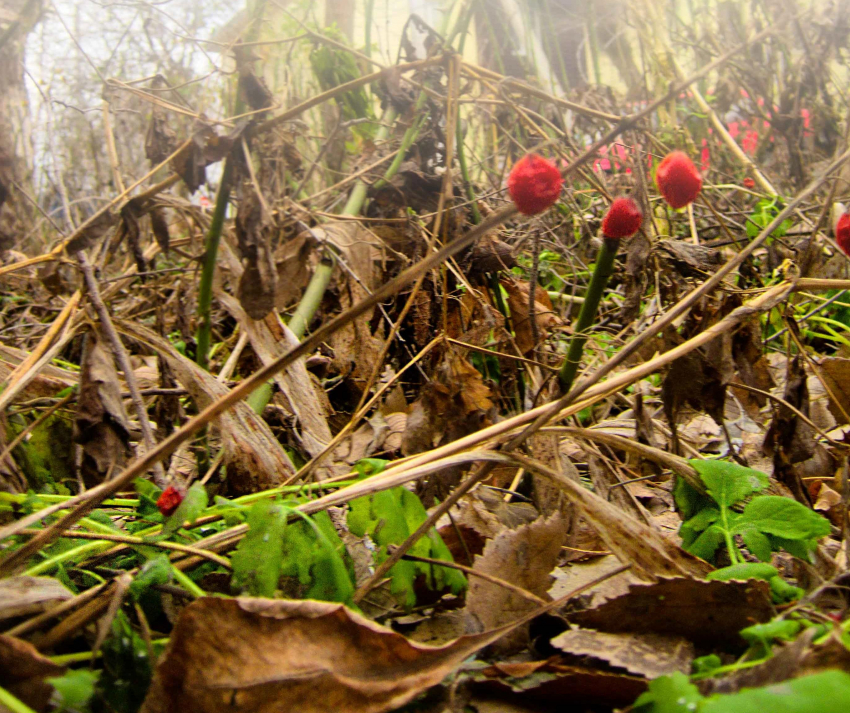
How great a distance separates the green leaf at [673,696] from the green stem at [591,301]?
A: 0.40 metres

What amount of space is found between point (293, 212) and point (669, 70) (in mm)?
1893

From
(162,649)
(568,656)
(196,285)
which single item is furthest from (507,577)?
(196,285)

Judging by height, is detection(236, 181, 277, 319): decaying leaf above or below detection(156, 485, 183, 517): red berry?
above

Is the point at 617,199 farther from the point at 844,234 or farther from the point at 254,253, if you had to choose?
the point at 254,253

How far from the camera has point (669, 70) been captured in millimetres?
2525

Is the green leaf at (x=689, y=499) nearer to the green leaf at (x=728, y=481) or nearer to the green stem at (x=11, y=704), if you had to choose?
the green leaf at (x=728, y=481)

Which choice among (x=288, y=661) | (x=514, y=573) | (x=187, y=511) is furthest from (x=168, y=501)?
(x=514, y=573)

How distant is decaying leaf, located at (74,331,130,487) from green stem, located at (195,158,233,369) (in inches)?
8.3

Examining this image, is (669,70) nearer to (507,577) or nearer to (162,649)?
(507,577)

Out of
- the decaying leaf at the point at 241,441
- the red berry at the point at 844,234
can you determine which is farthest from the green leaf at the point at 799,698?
the decaying leaf at the point at 241,441

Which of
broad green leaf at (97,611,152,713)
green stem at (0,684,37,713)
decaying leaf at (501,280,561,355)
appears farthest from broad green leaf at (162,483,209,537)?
decaying leaf at (501,280,561,355)

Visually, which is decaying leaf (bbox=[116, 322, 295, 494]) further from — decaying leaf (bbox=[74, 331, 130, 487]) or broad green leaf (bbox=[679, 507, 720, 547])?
broad green leaf (bbox=[679, 507, 720, 547])

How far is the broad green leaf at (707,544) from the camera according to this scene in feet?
2.51

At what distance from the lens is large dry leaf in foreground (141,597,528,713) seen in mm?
500
